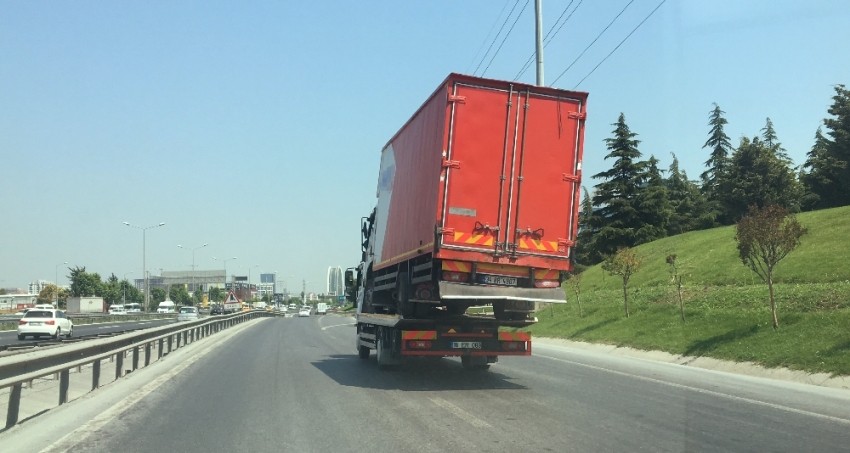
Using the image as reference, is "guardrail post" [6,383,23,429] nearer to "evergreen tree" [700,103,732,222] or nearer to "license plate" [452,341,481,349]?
"license plate" [452,341,481,349]

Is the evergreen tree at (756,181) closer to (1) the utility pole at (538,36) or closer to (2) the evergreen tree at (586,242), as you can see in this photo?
(2) the evergreen tree at (586,242)

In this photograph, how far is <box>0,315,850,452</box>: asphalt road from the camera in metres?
7.51

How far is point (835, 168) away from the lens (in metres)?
55.3

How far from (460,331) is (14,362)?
7326mm

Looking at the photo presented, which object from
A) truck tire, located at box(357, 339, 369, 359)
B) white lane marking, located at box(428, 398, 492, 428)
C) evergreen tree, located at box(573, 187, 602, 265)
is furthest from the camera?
evergreen tree, located at box(573, 187, 602, 265)

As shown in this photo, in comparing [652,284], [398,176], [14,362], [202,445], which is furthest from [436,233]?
[652,284]

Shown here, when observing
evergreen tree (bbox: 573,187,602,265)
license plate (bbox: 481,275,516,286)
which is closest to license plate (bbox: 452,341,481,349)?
license plate (bbox: 481,275,516,286)

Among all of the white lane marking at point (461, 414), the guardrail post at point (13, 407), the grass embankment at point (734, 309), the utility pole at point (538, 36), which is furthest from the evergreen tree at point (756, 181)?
the guardrail post at point (13, 407)

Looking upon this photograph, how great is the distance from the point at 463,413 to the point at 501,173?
4.26 m

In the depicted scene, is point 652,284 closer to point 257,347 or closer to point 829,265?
point 829,265

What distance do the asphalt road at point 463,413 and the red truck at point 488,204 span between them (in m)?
1.17

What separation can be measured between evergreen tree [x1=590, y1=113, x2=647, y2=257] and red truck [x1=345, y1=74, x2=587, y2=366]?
47.6 metres

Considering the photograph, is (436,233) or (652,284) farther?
(652,284)

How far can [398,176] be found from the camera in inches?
596
